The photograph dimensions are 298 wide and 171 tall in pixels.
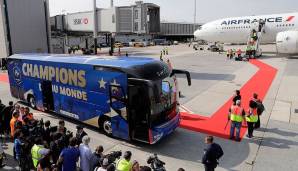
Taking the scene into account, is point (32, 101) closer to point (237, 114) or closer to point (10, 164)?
point (10, 164)

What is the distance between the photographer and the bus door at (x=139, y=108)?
368 inches

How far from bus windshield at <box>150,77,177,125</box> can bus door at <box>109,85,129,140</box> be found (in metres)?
1.03

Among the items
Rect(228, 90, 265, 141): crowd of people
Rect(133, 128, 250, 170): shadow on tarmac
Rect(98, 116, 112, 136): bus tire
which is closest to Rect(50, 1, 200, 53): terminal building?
Rect(98, 116, 112, 136): bus tire

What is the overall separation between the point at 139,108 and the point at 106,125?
2079mm

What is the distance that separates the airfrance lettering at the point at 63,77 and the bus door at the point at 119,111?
69.5 inches

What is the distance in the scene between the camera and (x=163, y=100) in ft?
33.0

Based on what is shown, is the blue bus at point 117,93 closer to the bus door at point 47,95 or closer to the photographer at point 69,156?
the bus door at point 47,95

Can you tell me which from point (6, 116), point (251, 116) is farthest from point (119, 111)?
point (251, 116)

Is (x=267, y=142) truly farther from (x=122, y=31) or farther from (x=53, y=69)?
(x=122, y=31)

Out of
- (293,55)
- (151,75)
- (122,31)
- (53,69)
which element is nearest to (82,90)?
(53,69)

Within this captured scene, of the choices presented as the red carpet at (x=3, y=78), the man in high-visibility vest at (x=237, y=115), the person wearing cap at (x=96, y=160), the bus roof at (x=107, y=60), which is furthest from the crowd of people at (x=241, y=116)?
the red carpet at (x=3, y=78)

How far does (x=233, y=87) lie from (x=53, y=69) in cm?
1272

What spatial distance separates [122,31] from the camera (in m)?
33.1

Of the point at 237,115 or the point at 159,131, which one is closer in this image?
the point at 159,131
